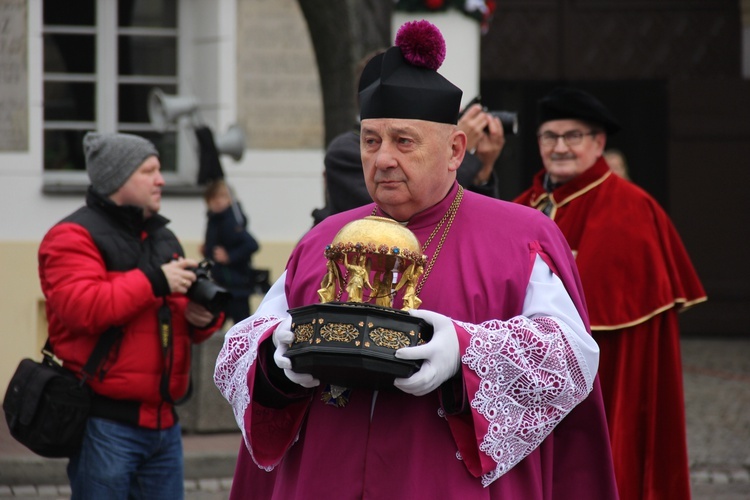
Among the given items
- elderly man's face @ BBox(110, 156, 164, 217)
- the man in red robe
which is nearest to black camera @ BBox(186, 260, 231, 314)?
elderly man's face @ BBox(110, 156, 164, 217)

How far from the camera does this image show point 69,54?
10281 mm

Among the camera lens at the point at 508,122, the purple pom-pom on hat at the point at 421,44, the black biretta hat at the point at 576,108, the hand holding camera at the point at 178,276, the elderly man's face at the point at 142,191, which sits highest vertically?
the purple pom-pom on hat at the point at 421,44

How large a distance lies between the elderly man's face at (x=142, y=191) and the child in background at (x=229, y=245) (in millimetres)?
4513

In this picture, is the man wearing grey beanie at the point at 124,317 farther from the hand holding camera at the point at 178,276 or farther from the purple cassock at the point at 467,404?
the purple cassock at the point at 467,404

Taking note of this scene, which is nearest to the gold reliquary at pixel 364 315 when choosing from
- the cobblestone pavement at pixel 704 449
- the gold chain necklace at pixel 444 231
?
the gold chain necklace at pixel 444 231

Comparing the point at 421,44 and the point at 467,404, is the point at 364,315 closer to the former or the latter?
the point at 467,404

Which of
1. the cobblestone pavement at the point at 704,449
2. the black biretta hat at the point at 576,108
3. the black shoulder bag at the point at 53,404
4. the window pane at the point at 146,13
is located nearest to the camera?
the black shoulder bag at the point at 53,404

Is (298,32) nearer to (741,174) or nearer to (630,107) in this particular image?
(630,107)

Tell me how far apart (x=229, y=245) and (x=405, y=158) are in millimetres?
6450

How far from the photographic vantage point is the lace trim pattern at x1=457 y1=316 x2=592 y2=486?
9.96ft

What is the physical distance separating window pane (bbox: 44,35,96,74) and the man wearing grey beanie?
553cm

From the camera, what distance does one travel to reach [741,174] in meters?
12.6

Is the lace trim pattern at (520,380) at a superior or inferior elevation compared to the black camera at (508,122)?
inferior

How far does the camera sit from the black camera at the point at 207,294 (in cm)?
479
